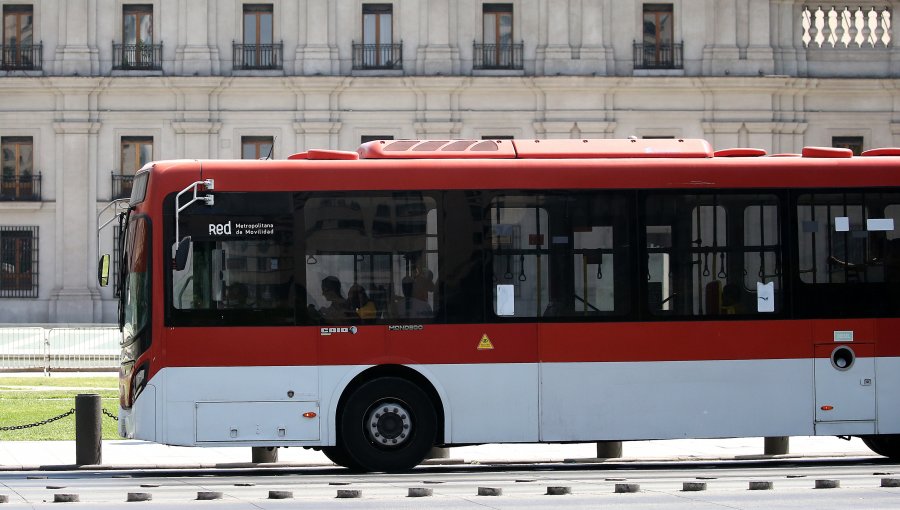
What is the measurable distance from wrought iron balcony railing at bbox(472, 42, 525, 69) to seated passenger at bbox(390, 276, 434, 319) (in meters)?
34.7

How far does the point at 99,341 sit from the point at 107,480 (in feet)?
72.5

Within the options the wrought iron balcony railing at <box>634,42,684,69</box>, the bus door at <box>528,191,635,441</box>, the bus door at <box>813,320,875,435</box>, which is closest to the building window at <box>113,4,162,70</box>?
the wrought iron balcony railing at <box>634,42,684,69</box>

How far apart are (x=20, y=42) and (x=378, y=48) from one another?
11.8m

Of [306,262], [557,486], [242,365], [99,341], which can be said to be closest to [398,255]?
[306,262]

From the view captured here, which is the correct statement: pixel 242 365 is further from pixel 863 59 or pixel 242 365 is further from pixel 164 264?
pixel 863 59

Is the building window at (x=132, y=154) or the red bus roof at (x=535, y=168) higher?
the building window at (x=132, y=154)

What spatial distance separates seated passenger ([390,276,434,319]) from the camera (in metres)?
15.1

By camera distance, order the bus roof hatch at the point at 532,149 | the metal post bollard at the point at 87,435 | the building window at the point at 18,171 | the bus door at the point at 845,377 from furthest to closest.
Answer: the building window at the point at 18,171, the metal post bollard at the point at 87,435, the bus roof hatch at the point at 532,149, the bus door at the point at 845,377

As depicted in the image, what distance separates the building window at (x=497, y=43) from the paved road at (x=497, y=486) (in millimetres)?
33392

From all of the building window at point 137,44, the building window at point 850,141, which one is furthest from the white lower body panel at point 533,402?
the building window at point 850,141

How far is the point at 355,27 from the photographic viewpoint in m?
49.2

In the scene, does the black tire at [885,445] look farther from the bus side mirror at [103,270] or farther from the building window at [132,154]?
the building window at [132,154]

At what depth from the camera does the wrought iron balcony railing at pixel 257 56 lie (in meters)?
49.2

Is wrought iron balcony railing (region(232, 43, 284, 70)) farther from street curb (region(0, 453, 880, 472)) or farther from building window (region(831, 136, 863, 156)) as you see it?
street curb (region(0, 453, 880, 472))
